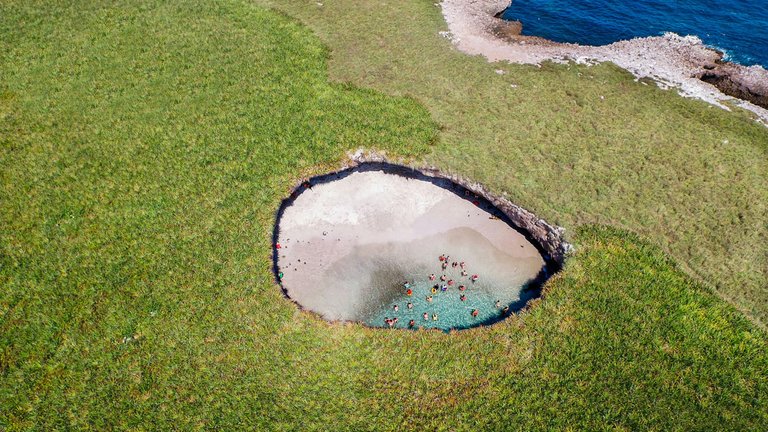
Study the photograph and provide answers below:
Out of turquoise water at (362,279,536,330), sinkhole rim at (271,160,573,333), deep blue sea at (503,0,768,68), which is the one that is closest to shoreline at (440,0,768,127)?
deep blue sea at (503,0,768,68)

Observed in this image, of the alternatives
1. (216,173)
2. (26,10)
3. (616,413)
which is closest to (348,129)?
(216,173)

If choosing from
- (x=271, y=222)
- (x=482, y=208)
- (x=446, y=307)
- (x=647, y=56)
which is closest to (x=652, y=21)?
(x=647, y=56)

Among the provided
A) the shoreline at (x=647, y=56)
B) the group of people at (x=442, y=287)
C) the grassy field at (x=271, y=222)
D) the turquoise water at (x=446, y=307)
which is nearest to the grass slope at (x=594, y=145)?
the grassy field at (x=271, y=222)

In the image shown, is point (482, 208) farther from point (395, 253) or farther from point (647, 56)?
point (647, 56)

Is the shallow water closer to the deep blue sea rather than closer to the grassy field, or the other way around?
the grassy field

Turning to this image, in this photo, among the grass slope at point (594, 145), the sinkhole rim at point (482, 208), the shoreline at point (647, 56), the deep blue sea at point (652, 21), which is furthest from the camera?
the deep blue sea at point (652, 21)

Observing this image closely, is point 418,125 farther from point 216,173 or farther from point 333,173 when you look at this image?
point 216,173

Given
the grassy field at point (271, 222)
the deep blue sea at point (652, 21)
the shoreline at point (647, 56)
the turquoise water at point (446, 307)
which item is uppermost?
the deep blue sea at point (652, 21)

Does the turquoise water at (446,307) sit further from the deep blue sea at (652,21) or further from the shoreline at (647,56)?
the deep blue sea at (652,21)
